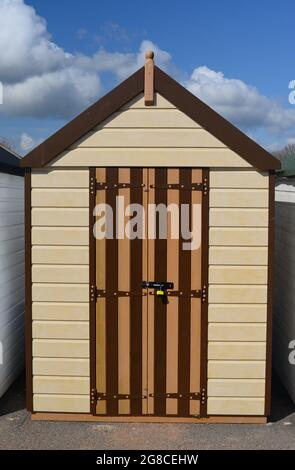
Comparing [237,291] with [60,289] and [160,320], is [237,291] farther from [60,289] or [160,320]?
[60,289]

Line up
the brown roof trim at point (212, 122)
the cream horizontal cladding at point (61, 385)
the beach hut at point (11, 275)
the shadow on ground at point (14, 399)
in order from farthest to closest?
1. the beach hut at point (11, 275)
2. the shadow on ground at point (14, 399)
3. the cream horizontal cladding at point (61, 385)
4. the brown roof trim at point (212, 122)

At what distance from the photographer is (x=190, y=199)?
16.5 feet

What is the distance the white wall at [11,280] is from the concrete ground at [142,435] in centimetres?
79

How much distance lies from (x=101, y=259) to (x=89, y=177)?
0.83m

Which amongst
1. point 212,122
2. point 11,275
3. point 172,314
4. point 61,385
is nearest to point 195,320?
point 172,314

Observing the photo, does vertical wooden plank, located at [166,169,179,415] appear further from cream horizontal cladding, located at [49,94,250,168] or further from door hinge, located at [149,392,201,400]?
cream horizontal cladding, located at [49,94,250,168]

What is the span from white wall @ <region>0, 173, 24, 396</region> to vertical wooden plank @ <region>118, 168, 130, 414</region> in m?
1.48

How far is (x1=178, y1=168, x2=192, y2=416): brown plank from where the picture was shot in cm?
502

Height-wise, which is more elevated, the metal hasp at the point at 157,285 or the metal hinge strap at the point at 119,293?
the metal hasp at the point at 157,285

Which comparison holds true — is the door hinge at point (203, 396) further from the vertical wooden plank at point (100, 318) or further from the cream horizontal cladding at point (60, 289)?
the cream horizontal cladding at point (60, 289)

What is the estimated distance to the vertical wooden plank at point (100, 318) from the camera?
5.05 m

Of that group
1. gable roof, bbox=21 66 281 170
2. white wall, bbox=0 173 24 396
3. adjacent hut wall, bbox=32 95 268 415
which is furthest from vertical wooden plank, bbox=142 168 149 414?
white wall, bbox=0 173 24 396

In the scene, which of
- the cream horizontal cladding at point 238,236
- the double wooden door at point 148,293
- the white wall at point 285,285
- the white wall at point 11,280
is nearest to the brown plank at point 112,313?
the double wooden door at point 148,293
